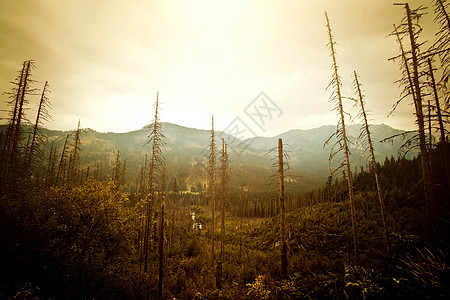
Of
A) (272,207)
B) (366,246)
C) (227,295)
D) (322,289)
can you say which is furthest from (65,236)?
(272,207)

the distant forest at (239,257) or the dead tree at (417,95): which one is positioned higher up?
the dead tree at (417,95)

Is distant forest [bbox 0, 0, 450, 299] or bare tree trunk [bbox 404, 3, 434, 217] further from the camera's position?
bare tree trunk [bbox 404, 3, 434, 217]

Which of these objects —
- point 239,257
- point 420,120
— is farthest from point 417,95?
point 239,257

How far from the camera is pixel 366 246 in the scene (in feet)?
53.4

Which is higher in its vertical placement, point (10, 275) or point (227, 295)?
point (10, 275)

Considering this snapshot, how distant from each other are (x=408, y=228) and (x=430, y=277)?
1495 cm

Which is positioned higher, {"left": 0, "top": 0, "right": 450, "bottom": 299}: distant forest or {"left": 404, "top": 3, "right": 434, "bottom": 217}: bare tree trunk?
{"left": 404, "top": 3, "right": 434, "bottom": 217}: bare tree trunk

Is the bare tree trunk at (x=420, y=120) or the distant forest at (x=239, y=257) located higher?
the bare tree trunk at (x=420, y=120)

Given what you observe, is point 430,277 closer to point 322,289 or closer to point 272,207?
point 322,289

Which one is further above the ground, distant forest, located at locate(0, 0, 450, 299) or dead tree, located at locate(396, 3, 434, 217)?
dead tree, located at locate(396, 3, 434, 217)

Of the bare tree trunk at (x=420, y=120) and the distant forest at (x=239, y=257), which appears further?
the bare tree trunk at (x=420, y=120)

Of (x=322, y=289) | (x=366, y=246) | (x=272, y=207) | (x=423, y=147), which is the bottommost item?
(x=272, y=207)

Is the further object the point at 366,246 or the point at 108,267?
the point at 366,246

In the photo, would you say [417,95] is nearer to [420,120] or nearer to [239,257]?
[420,120]
